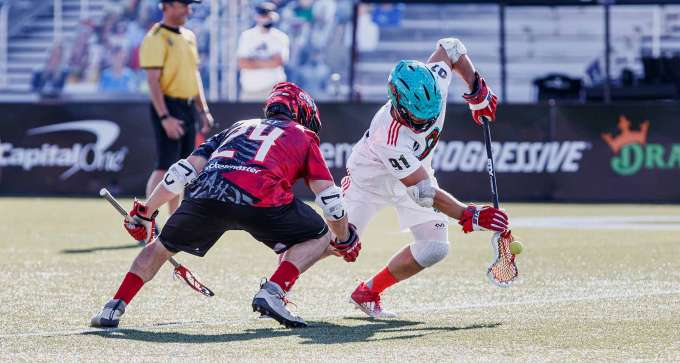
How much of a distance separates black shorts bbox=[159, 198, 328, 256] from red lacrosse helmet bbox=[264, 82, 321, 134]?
451mm

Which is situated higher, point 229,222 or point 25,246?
point 229,222

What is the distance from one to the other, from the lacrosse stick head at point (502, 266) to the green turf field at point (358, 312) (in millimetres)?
168

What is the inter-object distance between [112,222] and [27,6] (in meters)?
13.3

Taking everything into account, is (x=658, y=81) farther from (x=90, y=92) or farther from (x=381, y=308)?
(x=381, y=308)

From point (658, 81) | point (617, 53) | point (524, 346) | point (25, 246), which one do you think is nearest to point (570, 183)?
point (658, 81)

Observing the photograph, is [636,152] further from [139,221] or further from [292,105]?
[139,221]

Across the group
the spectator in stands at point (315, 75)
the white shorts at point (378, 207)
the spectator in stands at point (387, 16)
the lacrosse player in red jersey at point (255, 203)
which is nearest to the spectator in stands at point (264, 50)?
the spectator in stands at point (315, 75)

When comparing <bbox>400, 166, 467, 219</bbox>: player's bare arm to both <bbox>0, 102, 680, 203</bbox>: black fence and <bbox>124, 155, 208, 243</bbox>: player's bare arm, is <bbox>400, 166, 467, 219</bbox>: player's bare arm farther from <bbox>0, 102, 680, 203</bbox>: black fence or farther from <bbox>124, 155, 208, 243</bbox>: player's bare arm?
<bbox>0, 102, 680, 203</bbox>: black fence

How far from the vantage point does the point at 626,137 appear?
17.5 meters

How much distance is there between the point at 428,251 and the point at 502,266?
1.39 feet

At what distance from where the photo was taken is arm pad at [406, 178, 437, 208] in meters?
7.23

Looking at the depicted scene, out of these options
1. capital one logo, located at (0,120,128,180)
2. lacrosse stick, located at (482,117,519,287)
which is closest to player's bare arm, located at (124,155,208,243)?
lacrosse stick, located at (482,117,519,287)

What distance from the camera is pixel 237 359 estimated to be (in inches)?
229

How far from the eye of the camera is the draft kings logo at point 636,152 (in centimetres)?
1739
